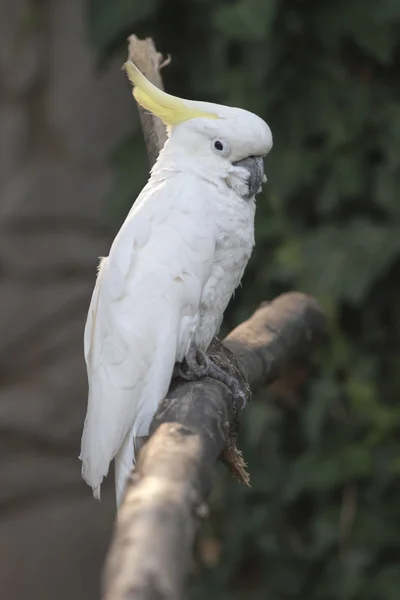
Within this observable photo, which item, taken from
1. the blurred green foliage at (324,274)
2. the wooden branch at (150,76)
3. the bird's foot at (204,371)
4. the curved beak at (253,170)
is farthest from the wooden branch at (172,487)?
the blurred green foliage at (324,274)

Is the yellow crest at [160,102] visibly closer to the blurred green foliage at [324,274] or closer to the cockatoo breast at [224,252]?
the cockatoo breast at [224,252]

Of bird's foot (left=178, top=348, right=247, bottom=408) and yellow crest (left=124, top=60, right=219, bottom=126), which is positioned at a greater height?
yellow crest (left=124, top=60, right=219, bottom=126)

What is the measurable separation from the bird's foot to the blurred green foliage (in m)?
0.63

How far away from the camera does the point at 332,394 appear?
1.72 metres

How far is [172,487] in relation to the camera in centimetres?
63

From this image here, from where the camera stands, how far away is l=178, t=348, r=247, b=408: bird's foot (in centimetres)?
106

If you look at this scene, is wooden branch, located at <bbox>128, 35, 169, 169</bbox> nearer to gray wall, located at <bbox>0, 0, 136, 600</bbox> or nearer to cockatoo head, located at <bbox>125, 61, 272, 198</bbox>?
cockatoo head, located at <bbox>125, 61, 272, 198</bbox>

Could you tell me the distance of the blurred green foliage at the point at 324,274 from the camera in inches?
66.1

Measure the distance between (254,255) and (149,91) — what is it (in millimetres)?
788

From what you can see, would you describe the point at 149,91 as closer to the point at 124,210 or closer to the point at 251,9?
the point at 251,9

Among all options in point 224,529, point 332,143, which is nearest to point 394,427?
point 224,529

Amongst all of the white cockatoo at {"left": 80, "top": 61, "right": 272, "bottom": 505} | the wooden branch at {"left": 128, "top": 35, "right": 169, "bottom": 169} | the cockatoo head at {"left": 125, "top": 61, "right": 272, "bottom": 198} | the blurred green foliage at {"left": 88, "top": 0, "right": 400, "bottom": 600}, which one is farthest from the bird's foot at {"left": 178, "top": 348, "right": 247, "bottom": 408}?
the blurred green foliage at {"left": 88, "top": 0, "right": 400, "bottom": 600}

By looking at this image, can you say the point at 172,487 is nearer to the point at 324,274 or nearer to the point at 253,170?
the point at 253,170

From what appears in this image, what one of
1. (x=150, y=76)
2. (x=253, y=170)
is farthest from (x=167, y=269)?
(x=150, y=76)
